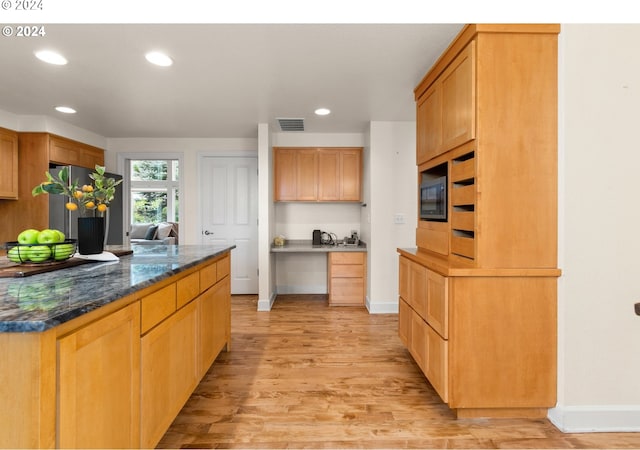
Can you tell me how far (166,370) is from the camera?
5.05 feet

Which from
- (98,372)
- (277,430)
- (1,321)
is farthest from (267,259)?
(1,321)

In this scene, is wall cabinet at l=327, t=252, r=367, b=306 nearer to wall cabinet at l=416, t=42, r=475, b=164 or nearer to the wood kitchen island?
wall cabinet at l=416, t=42, r=475, b=164

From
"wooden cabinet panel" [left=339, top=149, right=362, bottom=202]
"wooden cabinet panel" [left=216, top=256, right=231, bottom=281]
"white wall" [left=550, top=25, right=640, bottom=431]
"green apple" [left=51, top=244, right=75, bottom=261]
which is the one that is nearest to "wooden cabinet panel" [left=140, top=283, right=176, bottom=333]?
"green apple" [left=51, top=244, right=75, bottom=261]

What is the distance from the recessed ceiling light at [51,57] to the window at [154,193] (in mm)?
4752

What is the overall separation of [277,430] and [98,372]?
1091 mm

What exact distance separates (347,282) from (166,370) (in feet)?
9.62

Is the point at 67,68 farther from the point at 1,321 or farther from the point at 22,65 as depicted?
the point at 1,321

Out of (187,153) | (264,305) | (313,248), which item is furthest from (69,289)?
(187,153)

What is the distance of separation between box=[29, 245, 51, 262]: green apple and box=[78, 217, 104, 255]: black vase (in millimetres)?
250

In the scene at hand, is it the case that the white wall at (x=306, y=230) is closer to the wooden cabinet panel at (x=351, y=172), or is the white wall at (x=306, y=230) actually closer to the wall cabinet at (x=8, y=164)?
the wooden cabinet panel at (x=351, y=172)

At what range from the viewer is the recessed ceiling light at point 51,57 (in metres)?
2.24

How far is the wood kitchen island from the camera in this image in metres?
0.81

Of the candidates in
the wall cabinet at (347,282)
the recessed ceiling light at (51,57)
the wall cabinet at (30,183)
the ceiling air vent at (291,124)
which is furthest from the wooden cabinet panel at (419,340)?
the wall cabinet at (30,183)

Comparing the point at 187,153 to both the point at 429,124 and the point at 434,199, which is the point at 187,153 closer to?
the point at 429,124
